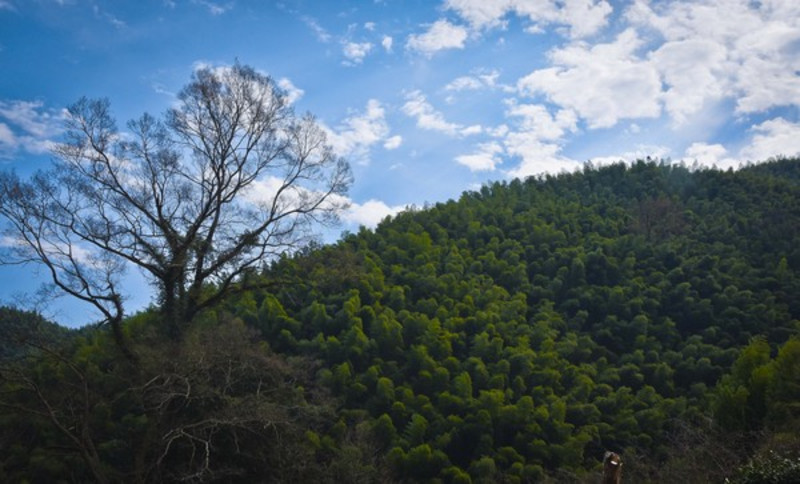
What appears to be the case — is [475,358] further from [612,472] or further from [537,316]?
[612,472]

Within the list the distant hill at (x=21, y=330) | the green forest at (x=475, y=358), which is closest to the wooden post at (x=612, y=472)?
the green forest at (x=475, y=358)

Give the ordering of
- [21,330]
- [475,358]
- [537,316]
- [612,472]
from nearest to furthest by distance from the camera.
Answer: [612,472] < [21,330] < [475,358] < [537,316]

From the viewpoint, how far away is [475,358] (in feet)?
92.3

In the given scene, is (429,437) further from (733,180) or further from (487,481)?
(733,180)

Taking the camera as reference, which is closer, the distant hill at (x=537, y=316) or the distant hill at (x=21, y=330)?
the distant hill at (x=21, y=330)

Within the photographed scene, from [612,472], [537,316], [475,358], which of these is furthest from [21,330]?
[537,316]

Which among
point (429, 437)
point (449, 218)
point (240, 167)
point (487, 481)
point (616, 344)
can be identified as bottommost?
point (487, 481)

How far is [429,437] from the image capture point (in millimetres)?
24047

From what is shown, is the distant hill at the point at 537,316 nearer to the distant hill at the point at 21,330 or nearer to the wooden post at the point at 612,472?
the distant hill at the point at 21,330

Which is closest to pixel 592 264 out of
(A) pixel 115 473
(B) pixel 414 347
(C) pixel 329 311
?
(B) pixel 414 347

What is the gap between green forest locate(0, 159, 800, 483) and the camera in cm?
1133

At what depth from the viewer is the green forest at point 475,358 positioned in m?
11.3

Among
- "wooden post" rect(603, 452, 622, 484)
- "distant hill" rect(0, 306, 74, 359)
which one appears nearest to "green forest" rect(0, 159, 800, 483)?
"distant hill" rect(0, 306, 74, 359)

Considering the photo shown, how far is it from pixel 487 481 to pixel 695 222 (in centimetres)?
3591
